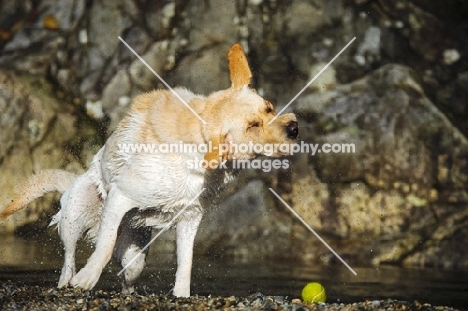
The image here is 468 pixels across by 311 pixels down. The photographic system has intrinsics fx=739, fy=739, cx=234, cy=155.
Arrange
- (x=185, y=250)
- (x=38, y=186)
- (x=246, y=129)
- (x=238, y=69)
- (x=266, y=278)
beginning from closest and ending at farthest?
(x=246, y=129) → (x=238, y=69) → (x=185, y=250) → (x=38, y=186) → (x=266, y=278)

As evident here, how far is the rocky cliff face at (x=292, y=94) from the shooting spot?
12.2 meters

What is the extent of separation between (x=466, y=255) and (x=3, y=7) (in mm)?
10109

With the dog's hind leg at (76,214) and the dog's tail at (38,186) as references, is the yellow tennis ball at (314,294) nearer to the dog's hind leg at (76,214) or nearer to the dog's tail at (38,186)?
the dog's hind leg at (76,214)

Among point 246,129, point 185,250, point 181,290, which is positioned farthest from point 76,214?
point 246,129

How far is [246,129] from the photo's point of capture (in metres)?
5.99

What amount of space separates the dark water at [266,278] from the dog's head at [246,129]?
6.14 ft

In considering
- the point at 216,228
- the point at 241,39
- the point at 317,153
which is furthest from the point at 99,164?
the point at 241,39

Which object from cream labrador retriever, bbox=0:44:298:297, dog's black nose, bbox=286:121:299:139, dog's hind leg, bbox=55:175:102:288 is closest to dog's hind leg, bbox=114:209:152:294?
cream labrador retriever, bbox=0:44:298:297

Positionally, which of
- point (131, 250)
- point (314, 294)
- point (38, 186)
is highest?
point (38, 186)

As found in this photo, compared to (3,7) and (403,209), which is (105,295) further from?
(3,7)

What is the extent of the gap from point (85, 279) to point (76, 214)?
909mm

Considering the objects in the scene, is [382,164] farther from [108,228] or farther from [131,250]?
[108,228]

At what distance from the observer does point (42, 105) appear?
1345 centimetres

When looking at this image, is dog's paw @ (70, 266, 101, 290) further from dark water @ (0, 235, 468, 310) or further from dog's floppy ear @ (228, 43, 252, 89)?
dog's floppy ear @ (228, 43, 252, 89)
